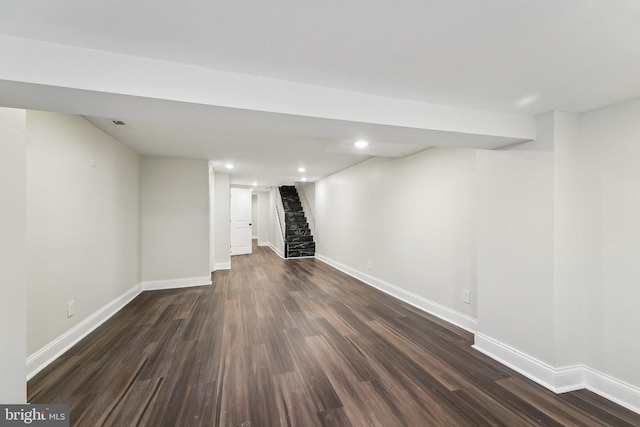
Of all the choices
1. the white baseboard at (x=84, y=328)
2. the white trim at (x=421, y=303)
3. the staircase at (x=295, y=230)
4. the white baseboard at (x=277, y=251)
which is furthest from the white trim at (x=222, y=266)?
the white trim at (x=421, y=303)

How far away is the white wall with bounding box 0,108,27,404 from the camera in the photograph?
1.36 metres

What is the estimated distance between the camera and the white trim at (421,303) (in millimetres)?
2848

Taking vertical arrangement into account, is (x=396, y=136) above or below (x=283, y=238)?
above

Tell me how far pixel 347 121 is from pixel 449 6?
0.76 m

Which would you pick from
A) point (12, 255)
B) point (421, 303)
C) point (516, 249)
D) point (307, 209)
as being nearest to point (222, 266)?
point (307, 209)

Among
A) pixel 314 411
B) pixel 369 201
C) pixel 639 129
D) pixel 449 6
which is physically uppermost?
pixel 449 6

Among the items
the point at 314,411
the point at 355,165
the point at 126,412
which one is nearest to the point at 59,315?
the point at 126,412

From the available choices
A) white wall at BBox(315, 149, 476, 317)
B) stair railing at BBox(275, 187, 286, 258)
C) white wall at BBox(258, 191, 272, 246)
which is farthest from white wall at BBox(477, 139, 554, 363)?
white wall at BBox(258, 191, 272, 246)

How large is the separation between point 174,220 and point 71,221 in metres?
1.93

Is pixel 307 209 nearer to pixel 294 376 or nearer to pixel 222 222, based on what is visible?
pixel 222 222

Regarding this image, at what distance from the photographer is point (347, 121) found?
5.35 ft

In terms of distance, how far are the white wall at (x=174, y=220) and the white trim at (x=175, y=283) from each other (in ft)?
0.05

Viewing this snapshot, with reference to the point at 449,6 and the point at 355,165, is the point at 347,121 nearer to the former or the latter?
the point at 449,6

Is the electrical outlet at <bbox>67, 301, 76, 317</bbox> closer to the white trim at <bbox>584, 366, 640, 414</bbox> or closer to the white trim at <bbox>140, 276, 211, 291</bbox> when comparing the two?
the white trim at <bbox>140, 276, 211, 291</bbox>
